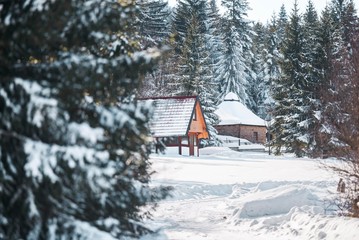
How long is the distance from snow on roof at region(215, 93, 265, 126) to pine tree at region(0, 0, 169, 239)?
4544 centimetres

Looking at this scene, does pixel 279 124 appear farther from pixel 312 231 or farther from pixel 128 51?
pixel 128 51

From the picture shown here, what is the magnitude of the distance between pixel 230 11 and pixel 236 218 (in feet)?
164

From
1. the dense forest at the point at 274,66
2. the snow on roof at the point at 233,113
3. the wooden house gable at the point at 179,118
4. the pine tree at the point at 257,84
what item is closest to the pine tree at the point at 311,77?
the dense forest at the point at 274,66

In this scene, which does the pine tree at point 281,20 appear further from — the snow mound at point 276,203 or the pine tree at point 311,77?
the snow mound at point 276,203

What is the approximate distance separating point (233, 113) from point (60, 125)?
47.4m

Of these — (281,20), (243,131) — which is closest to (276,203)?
(243,131)

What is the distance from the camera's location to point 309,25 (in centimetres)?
4553

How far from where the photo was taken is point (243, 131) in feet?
166

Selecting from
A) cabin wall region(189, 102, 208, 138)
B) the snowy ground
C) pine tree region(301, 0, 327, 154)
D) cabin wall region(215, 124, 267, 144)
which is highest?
pine tree region(301, 0, 327, 154)

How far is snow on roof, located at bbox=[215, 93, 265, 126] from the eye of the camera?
49594 mm

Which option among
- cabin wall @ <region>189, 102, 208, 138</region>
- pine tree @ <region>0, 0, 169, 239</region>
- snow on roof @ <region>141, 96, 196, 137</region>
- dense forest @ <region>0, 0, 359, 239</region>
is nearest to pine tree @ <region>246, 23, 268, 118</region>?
cabin wall @ <region>189, 102, 208, 138</region>

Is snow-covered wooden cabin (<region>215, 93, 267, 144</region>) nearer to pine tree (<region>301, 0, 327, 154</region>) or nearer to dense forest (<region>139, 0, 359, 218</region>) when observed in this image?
dense forest (<region>139, 0, 359, 218</region>)

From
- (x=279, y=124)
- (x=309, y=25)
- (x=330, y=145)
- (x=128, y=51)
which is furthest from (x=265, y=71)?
(x=128, y=51)

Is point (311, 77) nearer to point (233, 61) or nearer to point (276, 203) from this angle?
point (233, 61)
